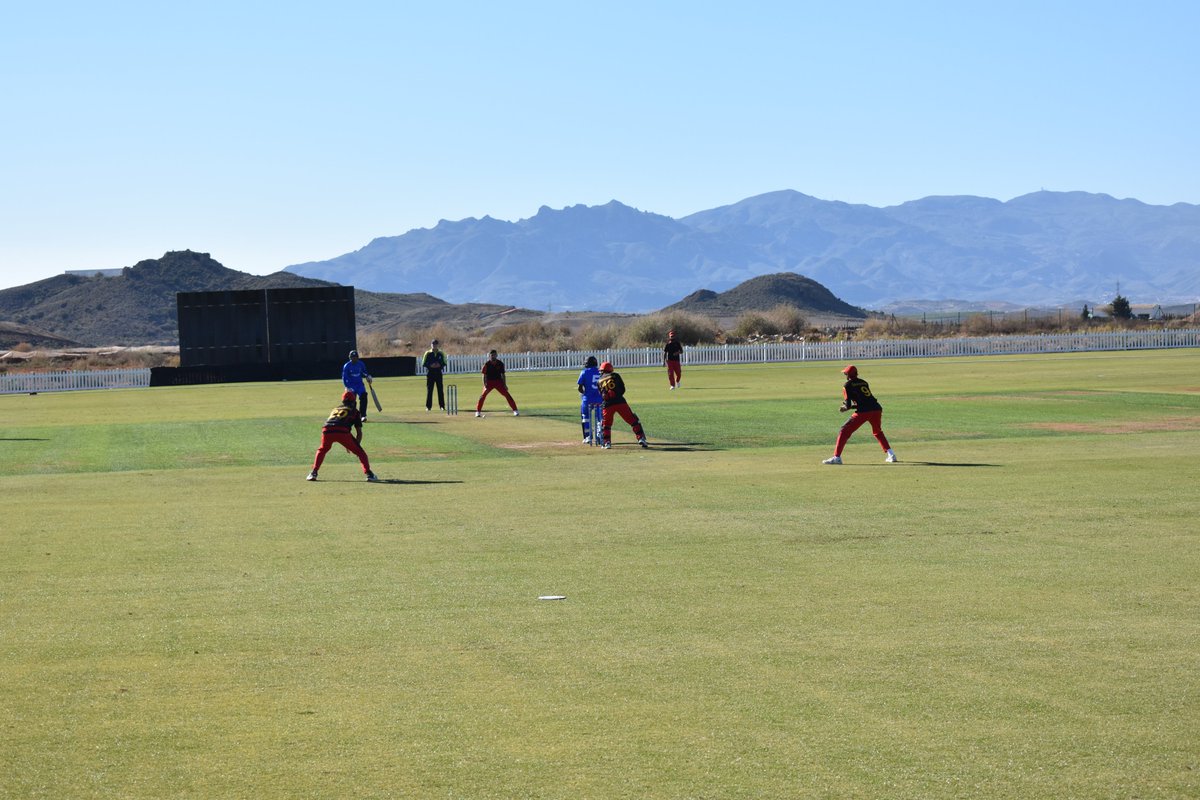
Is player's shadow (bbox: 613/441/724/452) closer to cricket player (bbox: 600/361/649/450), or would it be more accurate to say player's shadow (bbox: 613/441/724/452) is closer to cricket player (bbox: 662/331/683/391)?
cricket player (bbox: 600/361/649/450)

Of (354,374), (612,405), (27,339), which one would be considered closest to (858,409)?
(612,405)

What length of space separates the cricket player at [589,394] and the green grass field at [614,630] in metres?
3.31

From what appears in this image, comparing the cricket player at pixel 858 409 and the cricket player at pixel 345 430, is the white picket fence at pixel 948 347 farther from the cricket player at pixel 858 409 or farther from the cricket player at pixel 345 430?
the cricket player at pixel 345 430

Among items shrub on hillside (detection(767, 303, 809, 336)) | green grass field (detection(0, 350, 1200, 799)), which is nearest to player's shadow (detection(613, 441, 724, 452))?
green grass field (detection(0, 350, 1200, 799))

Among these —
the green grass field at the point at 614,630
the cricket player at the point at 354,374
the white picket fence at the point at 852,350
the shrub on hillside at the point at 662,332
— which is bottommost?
the green grass field at the point at 614,630

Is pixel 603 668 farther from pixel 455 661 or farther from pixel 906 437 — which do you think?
pixel 906 437

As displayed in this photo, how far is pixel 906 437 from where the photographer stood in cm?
2836

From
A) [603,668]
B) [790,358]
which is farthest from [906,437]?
[790,358]

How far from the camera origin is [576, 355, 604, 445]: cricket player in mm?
27766

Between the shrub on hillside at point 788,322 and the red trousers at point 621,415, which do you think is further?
the shrub on hillside at point 788,322

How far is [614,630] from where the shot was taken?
1077cm

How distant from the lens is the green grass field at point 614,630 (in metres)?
7.59

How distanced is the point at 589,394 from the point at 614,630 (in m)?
17.2

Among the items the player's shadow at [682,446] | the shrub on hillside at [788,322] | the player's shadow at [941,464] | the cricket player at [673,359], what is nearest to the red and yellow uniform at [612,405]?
the player's shadow at [682,446]
